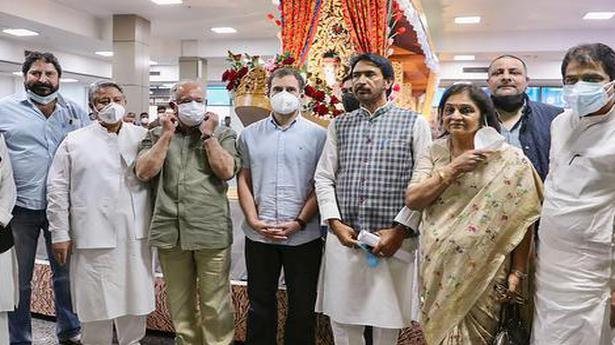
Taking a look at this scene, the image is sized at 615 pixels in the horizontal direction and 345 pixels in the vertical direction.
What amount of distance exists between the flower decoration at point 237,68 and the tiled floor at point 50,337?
1.91 meters

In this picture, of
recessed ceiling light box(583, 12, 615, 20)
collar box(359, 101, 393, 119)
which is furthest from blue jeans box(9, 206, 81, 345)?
recessed ceiling light box(583, 12, 615, 20)

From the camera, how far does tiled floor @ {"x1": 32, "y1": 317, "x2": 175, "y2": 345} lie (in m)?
3.13

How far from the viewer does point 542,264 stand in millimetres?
1817

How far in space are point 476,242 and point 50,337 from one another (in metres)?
2.65

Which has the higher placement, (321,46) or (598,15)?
(598,15)

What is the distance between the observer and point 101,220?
252 centimetres

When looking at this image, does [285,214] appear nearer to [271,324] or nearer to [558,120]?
[271,324]

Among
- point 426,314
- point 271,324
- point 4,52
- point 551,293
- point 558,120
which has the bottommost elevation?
point 271,324

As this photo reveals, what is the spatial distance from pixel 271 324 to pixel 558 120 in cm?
154

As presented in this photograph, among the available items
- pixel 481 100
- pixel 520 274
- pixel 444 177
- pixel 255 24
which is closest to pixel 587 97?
pixel 481 100

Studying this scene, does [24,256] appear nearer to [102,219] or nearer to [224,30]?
[102,219]

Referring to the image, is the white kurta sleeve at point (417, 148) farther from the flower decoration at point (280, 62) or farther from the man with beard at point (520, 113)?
the flower decoration at point (280, 62)

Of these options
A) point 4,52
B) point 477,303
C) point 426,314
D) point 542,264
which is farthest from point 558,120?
point 4,52

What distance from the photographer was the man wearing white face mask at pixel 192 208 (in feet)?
8.07
